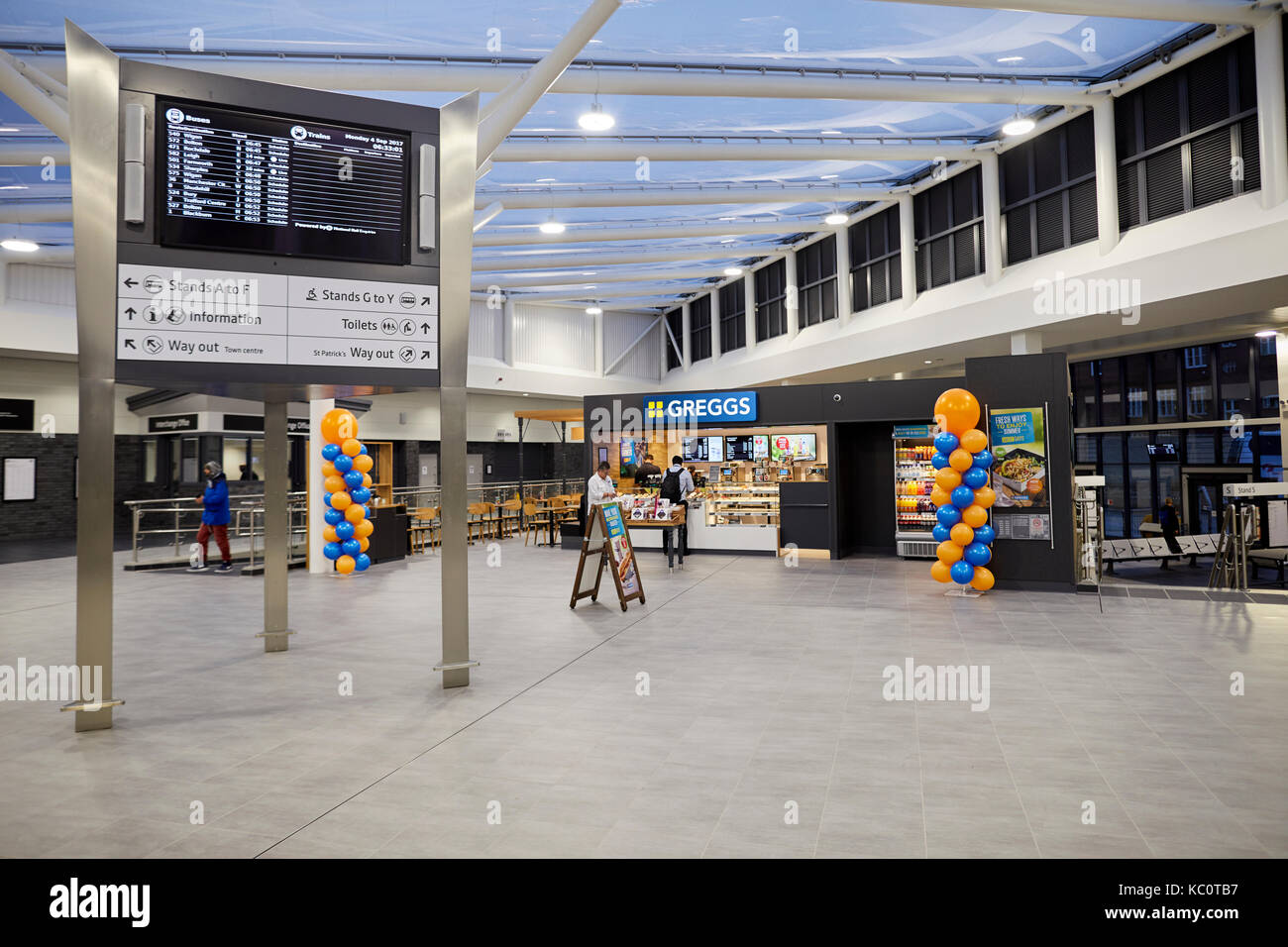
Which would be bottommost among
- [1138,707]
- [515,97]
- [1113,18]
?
[1138,707]

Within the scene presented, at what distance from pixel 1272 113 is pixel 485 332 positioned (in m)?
18.0

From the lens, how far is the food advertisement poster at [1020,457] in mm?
9430

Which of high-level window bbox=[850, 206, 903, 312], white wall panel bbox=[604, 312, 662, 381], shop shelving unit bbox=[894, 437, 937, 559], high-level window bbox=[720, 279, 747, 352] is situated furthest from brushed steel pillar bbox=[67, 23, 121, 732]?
white wall panel bbox=[604, 312, 662, 381]

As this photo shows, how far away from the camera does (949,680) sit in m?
5.38

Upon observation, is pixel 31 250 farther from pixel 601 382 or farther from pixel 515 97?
pixel 601 382

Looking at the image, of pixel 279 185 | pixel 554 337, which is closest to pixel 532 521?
pixel 554 337

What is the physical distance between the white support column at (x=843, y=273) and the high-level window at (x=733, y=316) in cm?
435

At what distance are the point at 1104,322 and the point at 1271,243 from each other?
9.46 ft

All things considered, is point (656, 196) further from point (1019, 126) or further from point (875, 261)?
point (875, 261)

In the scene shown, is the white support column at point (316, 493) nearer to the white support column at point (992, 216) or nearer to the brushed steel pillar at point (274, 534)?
the brushed steel pillar at point (274, 534)

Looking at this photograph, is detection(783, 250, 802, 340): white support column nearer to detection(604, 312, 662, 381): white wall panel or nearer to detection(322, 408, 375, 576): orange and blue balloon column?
detection(604, 312, 662, 381): white wall panel

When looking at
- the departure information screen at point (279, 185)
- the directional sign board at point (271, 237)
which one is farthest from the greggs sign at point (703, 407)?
the departure information screen at point (279, 185)

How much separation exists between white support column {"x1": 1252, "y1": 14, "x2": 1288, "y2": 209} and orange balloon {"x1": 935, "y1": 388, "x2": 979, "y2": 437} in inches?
155
